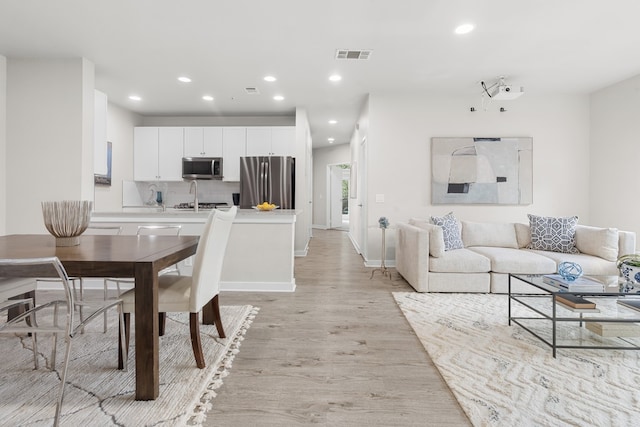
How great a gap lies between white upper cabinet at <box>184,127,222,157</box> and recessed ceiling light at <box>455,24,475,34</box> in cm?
433

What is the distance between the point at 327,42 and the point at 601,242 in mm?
3602

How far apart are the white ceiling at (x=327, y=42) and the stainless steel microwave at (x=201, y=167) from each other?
1.25 meters

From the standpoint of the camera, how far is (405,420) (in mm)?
1519

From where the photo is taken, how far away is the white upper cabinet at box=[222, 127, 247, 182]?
6160mm

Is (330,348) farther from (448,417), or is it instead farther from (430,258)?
(430,258)

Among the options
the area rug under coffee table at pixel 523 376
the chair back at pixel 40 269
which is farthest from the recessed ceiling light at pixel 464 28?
the chair back at pixel 40 269

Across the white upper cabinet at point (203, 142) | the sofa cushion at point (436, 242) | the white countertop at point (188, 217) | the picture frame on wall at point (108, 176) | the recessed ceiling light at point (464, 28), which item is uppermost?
the recessed ceiling light at point (464, 28)

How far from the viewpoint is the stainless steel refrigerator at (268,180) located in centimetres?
592

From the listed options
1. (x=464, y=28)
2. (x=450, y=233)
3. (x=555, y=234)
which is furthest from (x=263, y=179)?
(x=555, y=234)

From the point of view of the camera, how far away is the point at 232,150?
6160 millimetres

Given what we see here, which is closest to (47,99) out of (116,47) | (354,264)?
(116,47)

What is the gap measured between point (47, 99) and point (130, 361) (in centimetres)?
358

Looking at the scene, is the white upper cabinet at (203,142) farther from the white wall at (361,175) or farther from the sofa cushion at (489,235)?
the sofa cushion at (489,235)

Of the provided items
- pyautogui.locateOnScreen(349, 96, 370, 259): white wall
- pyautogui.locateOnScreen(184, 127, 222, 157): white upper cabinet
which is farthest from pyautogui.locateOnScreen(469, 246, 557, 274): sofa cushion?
pyautogui.locateOnScreen(184, 127, 222, 157): white upper cabinet
